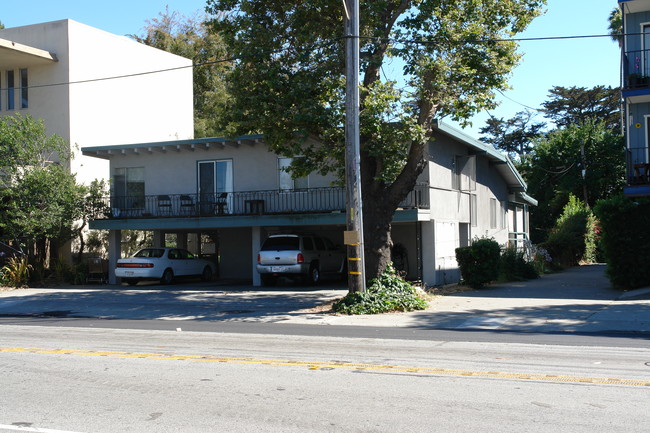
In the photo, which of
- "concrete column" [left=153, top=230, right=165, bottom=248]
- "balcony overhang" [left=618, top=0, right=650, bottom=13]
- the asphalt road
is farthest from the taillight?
"balcony overhang" [left=618, top=0, right=650, bottom=13]

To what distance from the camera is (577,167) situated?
43031 millimetres

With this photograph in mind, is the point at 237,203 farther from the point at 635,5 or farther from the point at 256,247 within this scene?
the point at 635,5

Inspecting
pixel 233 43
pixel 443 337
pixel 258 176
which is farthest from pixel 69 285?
pixel 443 337

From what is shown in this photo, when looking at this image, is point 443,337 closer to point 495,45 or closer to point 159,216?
point 495,45

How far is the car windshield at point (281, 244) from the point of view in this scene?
2192 cm

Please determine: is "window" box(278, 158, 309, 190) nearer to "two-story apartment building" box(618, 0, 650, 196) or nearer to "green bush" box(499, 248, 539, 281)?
"green bush" box(499, 248, 539, 281)

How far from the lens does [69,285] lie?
2500 cm

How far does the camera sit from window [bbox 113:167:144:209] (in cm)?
2619

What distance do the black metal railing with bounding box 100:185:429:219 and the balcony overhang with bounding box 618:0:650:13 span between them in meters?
8.85

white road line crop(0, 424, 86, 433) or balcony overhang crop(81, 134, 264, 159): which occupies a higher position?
balcony overhang crop(81, 134, 264, 159)

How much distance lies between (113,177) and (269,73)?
510 inches

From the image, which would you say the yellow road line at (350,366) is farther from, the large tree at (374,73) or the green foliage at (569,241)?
the green foliage at (569,241)

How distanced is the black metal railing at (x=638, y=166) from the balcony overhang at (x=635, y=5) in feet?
15.5

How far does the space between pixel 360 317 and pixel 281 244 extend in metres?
7.59
